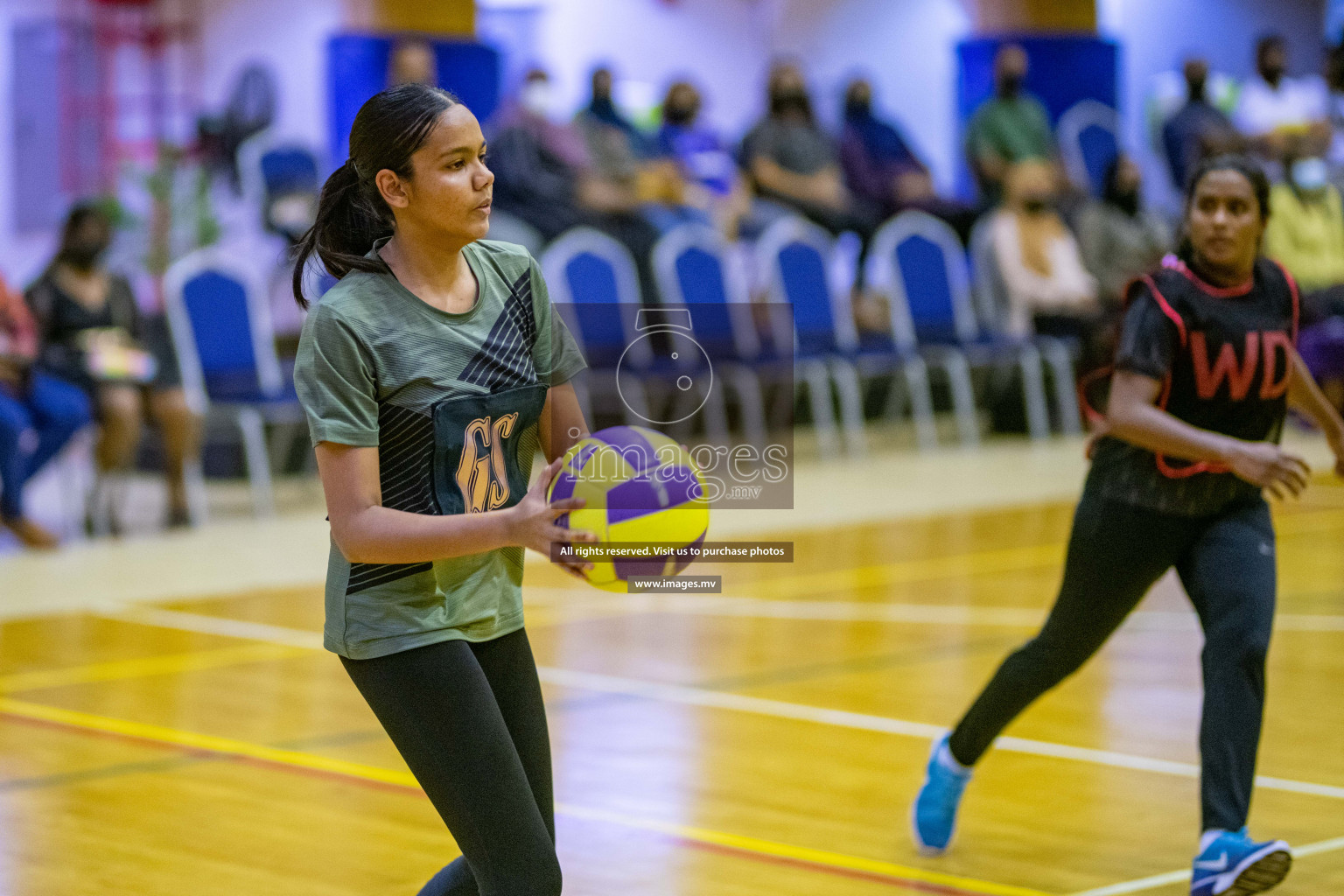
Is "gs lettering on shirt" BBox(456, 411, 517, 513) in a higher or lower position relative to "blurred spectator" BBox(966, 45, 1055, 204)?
lower

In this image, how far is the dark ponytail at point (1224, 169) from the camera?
11.1ft

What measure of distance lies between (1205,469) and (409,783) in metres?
2.05

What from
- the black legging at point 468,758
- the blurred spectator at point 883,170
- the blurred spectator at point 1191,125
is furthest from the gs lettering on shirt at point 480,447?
the blurred spectator at point 1191,125

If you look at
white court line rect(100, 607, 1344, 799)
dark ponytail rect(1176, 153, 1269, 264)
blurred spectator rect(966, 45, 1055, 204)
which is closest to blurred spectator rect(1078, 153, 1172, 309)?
Answer: blurred spectator rect(966, 45, 1055, 204)

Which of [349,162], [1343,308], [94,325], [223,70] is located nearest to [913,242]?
[1343,308]

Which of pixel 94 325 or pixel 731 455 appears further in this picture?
pixel 94 325

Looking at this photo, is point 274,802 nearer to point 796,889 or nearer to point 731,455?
point 796,889

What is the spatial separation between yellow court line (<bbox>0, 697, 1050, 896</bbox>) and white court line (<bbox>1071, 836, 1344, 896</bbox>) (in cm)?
12

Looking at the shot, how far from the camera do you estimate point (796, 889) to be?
3.37 metres

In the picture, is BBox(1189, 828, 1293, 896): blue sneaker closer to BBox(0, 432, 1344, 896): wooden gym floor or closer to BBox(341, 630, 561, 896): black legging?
BBox(0, 432, 1344, 896): wooden gym floor

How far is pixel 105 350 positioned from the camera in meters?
8.35

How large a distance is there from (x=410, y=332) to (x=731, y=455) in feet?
2.11

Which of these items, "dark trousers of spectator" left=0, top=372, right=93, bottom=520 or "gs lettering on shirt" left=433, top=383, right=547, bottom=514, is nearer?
"gs lettering on shirt" left=433, top=383, right=547, bottom=514

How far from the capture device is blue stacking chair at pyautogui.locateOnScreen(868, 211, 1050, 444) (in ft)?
36.7
